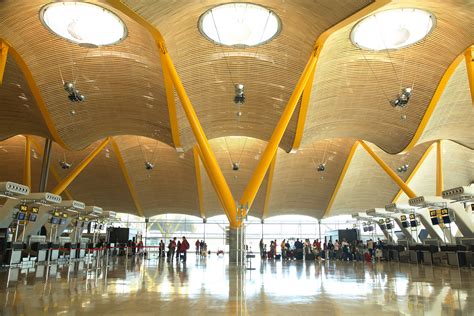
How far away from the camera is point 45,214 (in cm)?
2330

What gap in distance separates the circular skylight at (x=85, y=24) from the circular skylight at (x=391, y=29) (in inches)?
493

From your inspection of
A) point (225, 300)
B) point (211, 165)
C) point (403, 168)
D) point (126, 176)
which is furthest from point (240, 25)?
point (403, 168)

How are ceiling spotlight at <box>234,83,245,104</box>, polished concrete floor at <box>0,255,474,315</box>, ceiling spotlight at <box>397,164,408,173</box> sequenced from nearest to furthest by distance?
1. polished concrete floor at <box>0,255,474,315</box>
2. ceiling spotlight at <box>234,83,245,104</box>
3. ceiling spotlight at <box>397,164,408,173</box>

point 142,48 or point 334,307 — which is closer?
point 334,307

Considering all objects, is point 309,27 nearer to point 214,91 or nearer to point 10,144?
point 214,91

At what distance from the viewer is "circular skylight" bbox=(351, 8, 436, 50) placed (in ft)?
64.3

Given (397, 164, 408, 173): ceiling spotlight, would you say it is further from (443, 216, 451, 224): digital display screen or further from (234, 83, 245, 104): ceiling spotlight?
(234, 83, 245, 104): ceiling spotlight

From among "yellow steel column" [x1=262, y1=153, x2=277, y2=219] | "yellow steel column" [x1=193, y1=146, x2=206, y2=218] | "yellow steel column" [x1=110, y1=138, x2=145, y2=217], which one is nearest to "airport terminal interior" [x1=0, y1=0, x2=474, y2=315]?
"yellow steel column" [x1=110, y1=138, x2=145, y2=217]

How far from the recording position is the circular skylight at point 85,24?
64.2ft

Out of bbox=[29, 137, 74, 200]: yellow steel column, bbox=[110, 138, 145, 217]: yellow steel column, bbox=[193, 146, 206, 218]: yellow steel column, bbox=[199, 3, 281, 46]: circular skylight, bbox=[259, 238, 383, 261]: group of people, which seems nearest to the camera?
bbox=[199, 3, 281, 46]: circular skylight

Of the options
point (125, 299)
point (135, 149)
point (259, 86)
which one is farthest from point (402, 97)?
point (135, 149)

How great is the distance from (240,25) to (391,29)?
27.5 feet

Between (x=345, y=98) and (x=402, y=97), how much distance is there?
5.32 m

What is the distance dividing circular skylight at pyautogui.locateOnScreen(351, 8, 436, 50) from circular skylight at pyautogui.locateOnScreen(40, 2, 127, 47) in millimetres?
12534
